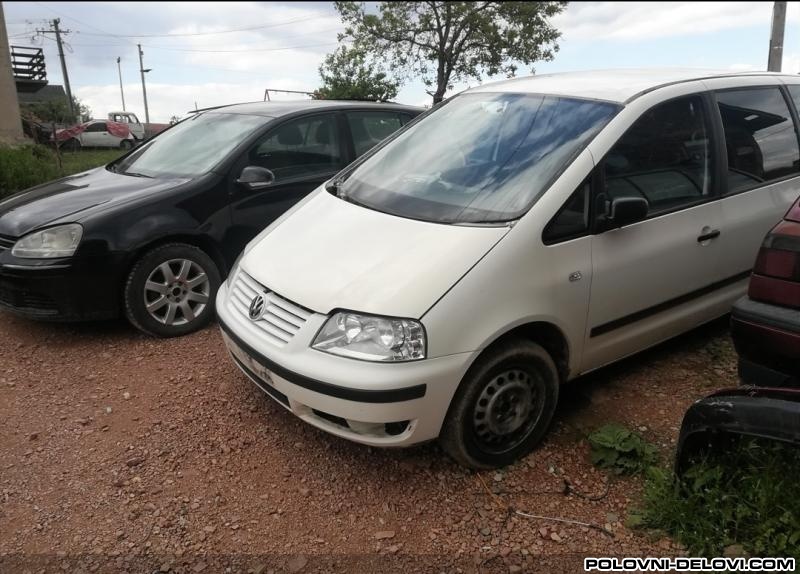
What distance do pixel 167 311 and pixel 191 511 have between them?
72.9 inches

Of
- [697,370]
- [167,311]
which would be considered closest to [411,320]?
[697,370]

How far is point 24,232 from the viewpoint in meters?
3.74

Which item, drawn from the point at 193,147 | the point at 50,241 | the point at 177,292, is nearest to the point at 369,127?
the point at 193,147

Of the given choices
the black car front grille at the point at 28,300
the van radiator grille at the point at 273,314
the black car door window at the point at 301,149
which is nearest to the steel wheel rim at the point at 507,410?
the van radiator grille at the point at 273,314

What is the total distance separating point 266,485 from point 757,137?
10.8 feet

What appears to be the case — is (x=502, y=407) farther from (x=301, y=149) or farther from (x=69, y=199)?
(x=69, y=199)

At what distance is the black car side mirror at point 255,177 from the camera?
13.8 feet

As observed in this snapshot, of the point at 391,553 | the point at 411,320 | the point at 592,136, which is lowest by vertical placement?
the point at 391,553

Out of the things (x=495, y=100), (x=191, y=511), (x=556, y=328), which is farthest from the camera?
(x=495, y=100)

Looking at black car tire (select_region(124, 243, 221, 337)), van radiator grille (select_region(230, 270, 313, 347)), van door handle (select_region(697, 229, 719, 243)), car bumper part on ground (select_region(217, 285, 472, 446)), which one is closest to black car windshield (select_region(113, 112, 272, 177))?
black car tire (select_region(124, 243, 221, 337))

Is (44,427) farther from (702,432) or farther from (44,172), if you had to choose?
(44,172)

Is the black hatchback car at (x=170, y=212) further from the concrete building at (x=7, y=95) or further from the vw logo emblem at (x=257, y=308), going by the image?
the concrete building at (x=7, y=95)

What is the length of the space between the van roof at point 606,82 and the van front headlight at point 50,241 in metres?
2.62

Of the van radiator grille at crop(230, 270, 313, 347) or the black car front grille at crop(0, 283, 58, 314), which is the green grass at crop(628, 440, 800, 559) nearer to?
the van radiator grille at crop(230, 270, 313, 347)
